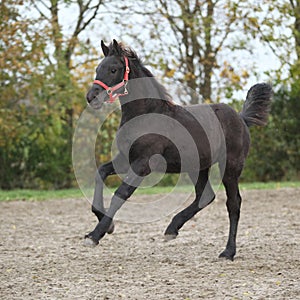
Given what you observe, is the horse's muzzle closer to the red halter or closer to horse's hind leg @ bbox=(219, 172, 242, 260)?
the red halter

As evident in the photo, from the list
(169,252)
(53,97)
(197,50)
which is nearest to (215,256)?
(169,252)

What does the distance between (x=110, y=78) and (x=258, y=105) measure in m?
2.22

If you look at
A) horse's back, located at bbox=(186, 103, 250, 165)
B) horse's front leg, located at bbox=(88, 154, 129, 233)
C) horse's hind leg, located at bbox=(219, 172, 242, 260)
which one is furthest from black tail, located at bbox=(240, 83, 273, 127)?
horse's front leg, located at bbox=(88, 154, 129, 233)

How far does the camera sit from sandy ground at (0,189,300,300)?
16.1 feet

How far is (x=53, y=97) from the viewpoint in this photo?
1603cm

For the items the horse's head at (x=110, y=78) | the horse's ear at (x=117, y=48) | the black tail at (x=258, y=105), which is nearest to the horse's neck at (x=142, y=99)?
the horse's head at (x=110, y=78)

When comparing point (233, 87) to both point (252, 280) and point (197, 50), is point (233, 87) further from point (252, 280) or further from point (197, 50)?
point (252, 280)

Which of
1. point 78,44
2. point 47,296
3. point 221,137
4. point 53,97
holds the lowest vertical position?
point 47,296

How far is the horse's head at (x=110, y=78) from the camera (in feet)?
17.8

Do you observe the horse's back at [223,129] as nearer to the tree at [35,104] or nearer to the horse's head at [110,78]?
the horse's head at [110,78]

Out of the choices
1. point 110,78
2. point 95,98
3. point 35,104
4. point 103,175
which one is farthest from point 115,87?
point 35,104

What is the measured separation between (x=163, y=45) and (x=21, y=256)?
13.3 m

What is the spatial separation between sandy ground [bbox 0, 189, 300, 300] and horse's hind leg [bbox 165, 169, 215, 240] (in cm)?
34

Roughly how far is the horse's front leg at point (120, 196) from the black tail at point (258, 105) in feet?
6.06
